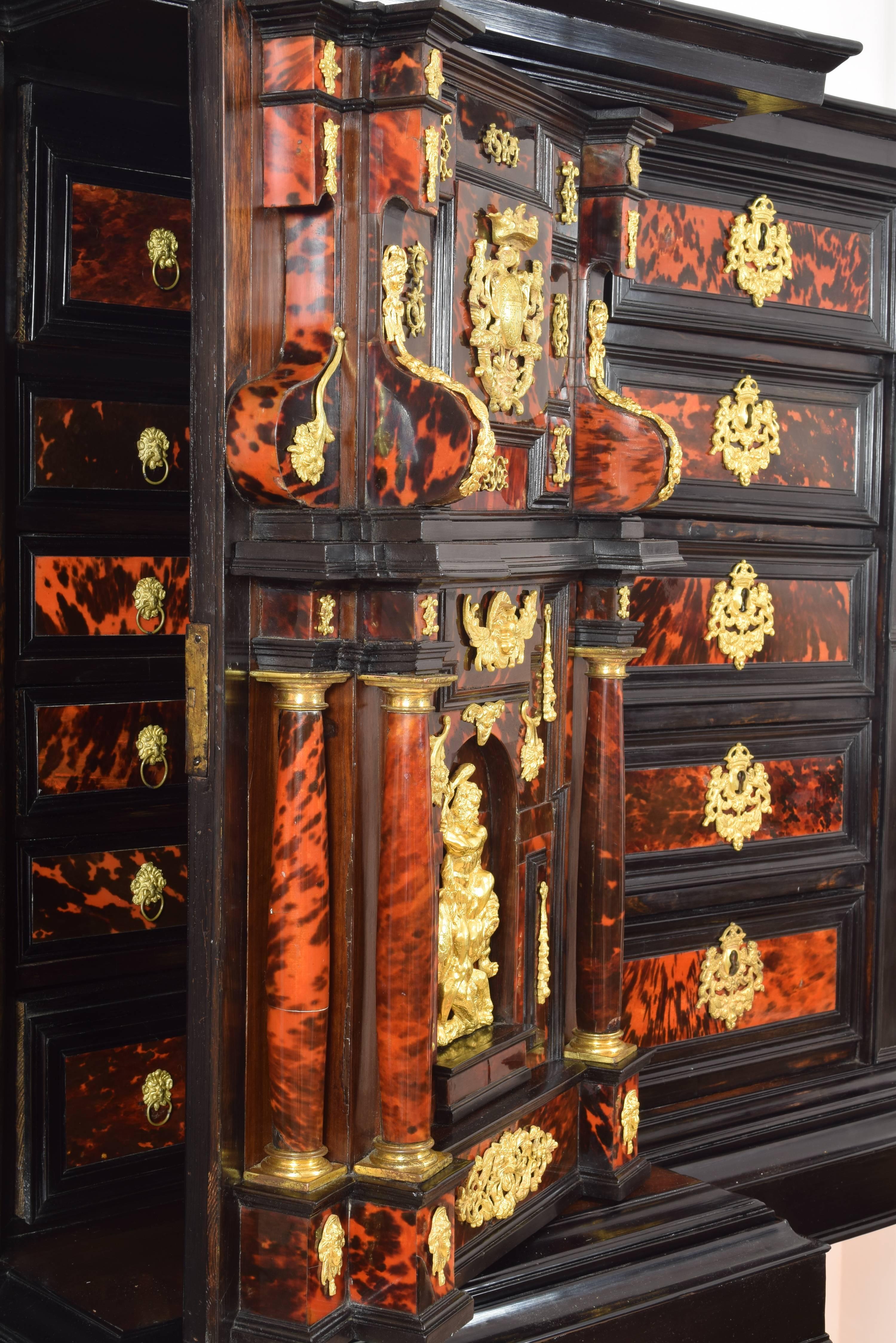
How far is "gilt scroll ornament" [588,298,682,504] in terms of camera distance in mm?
2717

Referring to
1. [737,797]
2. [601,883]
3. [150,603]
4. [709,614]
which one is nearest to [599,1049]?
[601,883]

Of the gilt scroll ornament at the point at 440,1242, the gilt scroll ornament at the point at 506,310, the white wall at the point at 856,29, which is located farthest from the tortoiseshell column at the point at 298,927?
the white wall at the point at 856,29

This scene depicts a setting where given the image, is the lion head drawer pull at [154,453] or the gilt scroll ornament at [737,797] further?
the gilt scroll ornament at [737,797]

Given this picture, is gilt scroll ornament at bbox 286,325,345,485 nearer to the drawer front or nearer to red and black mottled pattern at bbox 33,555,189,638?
red and black mottled pattern at bbox 33,555,189,638

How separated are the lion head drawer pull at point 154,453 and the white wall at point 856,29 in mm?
1925

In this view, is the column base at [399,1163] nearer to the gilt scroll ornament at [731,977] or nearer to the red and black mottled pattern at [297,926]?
the red and black mottled pattern at [297,926]

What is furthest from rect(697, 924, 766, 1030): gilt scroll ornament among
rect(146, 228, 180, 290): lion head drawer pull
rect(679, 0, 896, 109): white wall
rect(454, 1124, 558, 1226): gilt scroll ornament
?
rect(679, 0, 896, 109): white wall

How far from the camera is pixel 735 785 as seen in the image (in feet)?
11.3

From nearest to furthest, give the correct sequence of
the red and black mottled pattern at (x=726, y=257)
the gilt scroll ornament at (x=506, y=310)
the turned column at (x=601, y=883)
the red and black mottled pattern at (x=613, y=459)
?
the gilt scroll ornament at (x=506, y=310) → the red and black mottled pattern at (x=613, y=459) → the turned column at (x=601, y=883) → the red and black mottled pattern at (x=726, y=257)

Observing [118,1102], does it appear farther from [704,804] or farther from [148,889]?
[704,804]

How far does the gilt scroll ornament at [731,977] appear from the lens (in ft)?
11.2

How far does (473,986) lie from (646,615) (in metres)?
1.06

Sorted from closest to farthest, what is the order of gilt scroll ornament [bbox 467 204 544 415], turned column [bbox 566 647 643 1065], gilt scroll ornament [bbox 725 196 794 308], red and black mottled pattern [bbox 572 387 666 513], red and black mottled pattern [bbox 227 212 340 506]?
red and black mottled pattern [bbox 227 212 340 506], gilt scroll ornament [bbox 467 204 544 415], red and black mottled pattern [bbox 572 387 666 513], turned column [bbox 566 647 643 1065], gilt scroll ornament [bbox 725 196 794 308]

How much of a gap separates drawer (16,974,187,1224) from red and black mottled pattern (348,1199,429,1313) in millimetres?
760
